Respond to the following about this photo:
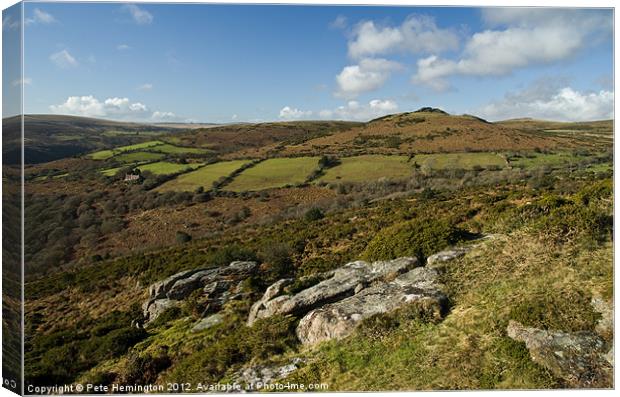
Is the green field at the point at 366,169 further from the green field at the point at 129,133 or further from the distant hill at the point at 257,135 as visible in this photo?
the green field at the point at 129,133

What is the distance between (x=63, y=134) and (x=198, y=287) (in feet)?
15.2

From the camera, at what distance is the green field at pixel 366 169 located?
13.4m

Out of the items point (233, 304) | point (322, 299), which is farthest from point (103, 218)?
point (322, 299)

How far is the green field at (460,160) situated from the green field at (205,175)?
6.20 meters

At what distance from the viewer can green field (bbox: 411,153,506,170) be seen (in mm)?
14633

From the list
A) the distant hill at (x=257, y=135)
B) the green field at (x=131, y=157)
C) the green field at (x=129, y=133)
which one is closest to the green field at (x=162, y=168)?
the green field at (x=131, y=157)

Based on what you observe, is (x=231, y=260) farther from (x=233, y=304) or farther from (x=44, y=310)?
(x=44, y=310)

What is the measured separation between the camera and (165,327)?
8977mm

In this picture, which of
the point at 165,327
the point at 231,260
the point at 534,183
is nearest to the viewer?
the point at 165,327

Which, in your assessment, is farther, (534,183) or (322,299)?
(534,183)

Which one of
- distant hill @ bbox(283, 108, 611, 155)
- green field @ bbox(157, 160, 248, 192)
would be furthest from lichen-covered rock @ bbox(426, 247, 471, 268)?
green field @ bbox(157, 160, 248, 192)

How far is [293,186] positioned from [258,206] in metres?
1.66

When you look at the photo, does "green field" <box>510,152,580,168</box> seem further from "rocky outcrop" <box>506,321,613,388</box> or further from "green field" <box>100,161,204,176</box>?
"green field" <box>100,161,204,176</box>

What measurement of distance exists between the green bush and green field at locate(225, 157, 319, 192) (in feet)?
14.3
